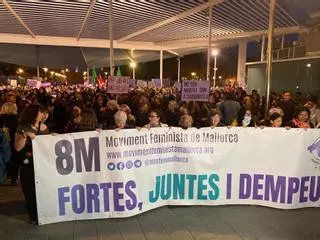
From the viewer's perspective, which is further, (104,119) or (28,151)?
(104,119)

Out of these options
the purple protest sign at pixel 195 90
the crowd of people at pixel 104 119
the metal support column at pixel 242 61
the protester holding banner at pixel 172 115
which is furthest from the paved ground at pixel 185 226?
the metal support column at pixel 242 61

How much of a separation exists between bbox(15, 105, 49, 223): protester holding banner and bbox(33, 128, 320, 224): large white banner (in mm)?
574

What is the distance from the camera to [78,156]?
5.72m

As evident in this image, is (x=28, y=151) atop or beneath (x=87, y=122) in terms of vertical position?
beneath

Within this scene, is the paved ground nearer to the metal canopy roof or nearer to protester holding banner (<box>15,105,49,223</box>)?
protester holding banner (<box>15,105,49,223</box>)

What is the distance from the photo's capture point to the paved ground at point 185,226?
536cm

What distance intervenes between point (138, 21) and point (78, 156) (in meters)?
13.7

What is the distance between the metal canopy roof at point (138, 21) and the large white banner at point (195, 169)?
8358 mm

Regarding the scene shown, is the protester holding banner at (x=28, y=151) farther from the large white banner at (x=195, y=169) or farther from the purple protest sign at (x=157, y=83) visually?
the purple protest sign at (x=157, y=83)

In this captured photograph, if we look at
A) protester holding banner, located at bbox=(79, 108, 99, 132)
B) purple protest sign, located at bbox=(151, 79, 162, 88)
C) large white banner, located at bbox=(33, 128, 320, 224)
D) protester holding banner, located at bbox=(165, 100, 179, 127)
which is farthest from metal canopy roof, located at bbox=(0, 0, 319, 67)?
large white banner, located at bbox=(33, 128, 320, 224)

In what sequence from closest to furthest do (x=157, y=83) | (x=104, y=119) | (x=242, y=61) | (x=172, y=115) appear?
(x=104, y=119) → (x=172, y=115) → (x=157, y=83) → (x=242, y=61)

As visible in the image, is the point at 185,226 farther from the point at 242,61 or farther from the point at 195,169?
the point at 242,61

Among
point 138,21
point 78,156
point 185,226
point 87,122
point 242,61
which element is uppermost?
point 138,21

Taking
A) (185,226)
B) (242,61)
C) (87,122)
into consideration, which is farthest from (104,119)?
(242,61)
